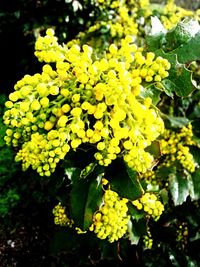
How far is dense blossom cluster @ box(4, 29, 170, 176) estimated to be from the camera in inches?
50.6

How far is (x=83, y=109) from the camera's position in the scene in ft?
4.49

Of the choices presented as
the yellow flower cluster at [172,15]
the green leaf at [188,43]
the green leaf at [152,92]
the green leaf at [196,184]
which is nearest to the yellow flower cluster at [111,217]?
the green leaf at [152,92]

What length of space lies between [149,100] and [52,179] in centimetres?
68

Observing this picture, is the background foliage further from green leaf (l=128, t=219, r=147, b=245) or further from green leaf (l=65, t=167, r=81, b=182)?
green leaf (l=65, t=167, r=81, b=182)

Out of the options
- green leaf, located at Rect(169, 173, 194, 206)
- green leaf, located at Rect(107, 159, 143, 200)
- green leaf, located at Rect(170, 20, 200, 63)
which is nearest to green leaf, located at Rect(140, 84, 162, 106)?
green leaf, located at Rect(170, 20, 200, 63)

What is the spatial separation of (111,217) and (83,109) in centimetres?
46

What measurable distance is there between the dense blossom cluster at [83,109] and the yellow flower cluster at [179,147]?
0.82m

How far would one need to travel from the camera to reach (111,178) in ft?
5.21

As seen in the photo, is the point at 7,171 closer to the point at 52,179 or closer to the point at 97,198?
the point at 52,179

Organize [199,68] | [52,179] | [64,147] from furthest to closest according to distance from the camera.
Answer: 1. [199,68]
2. [52,179]
3. [64,147]

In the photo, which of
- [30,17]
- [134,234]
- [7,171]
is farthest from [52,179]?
[30,17]

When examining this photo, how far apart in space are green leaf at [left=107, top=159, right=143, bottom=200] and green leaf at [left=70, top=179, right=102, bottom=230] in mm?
71

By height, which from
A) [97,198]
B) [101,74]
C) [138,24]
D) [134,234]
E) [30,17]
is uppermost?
[30,17]

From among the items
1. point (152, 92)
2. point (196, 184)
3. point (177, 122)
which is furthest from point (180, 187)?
point (152, 92)
